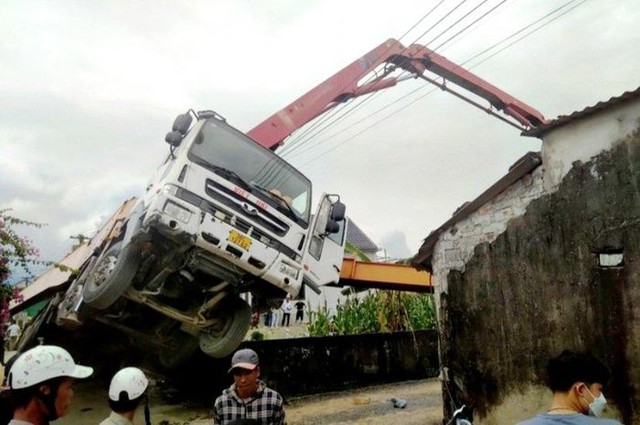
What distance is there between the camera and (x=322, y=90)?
885 centimetres

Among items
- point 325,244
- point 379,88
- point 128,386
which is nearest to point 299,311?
point 379,88

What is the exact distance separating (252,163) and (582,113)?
397 cm

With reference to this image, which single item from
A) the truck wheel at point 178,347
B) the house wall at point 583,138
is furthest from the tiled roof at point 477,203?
the truck wheel at point 178,347

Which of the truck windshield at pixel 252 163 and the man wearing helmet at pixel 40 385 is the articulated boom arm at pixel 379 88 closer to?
the truck windshield at pixel 252 163

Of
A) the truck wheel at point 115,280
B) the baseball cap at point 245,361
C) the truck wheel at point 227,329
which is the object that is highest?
the truck wheel at point 115,280

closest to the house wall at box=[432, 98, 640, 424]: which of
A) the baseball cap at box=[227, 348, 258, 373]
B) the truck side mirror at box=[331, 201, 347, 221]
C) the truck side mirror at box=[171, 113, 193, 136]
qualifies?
the truck side mirror at box=[331, 201, 347, 221]

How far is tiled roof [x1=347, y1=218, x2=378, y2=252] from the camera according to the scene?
3312 cm

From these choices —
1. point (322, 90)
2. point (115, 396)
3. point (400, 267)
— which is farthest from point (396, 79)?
point (115, 396)

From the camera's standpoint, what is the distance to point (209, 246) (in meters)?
5.72

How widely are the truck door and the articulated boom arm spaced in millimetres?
1904

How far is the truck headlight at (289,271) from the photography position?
20.3 ft

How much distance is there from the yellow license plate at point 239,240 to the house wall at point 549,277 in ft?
8.40

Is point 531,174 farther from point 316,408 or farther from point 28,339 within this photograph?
point 28,339

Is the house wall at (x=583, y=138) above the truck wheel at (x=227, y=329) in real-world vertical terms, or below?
above
